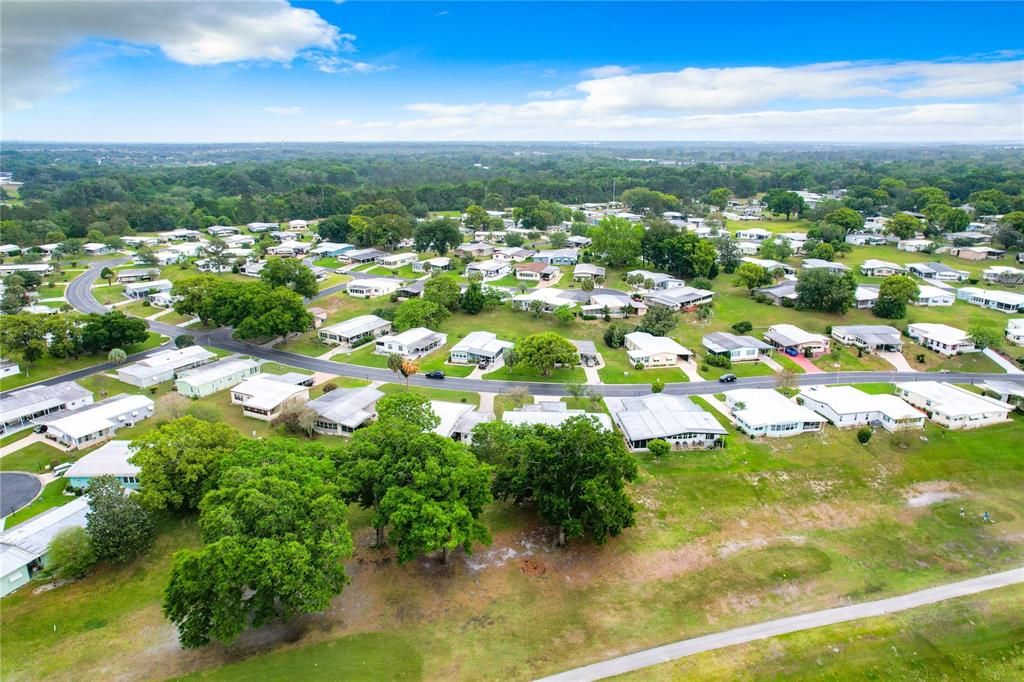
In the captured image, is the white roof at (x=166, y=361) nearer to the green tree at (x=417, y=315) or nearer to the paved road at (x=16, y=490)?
the paved road at (x=16, y=490)

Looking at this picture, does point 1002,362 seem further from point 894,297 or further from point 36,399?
point 36,399

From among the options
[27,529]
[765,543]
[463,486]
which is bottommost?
[765,543]

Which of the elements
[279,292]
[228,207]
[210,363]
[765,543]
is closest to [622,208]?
[228,207]

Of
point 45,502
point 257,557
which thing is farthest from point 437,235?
point 257,557

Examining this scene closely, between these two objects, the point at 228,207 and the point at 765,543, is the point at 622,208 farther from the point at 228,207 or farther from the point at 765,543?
the point at 765,543

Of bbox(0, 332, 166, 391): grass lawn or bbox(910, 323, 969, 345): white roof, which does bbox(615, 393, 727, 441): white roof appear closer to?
bbox(910, 323, 969, 345): white roof

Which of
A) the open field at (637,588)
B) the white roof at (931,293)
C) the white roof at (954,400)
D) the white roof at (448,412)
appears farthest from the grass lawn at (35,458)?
the white roof at (931,293)
